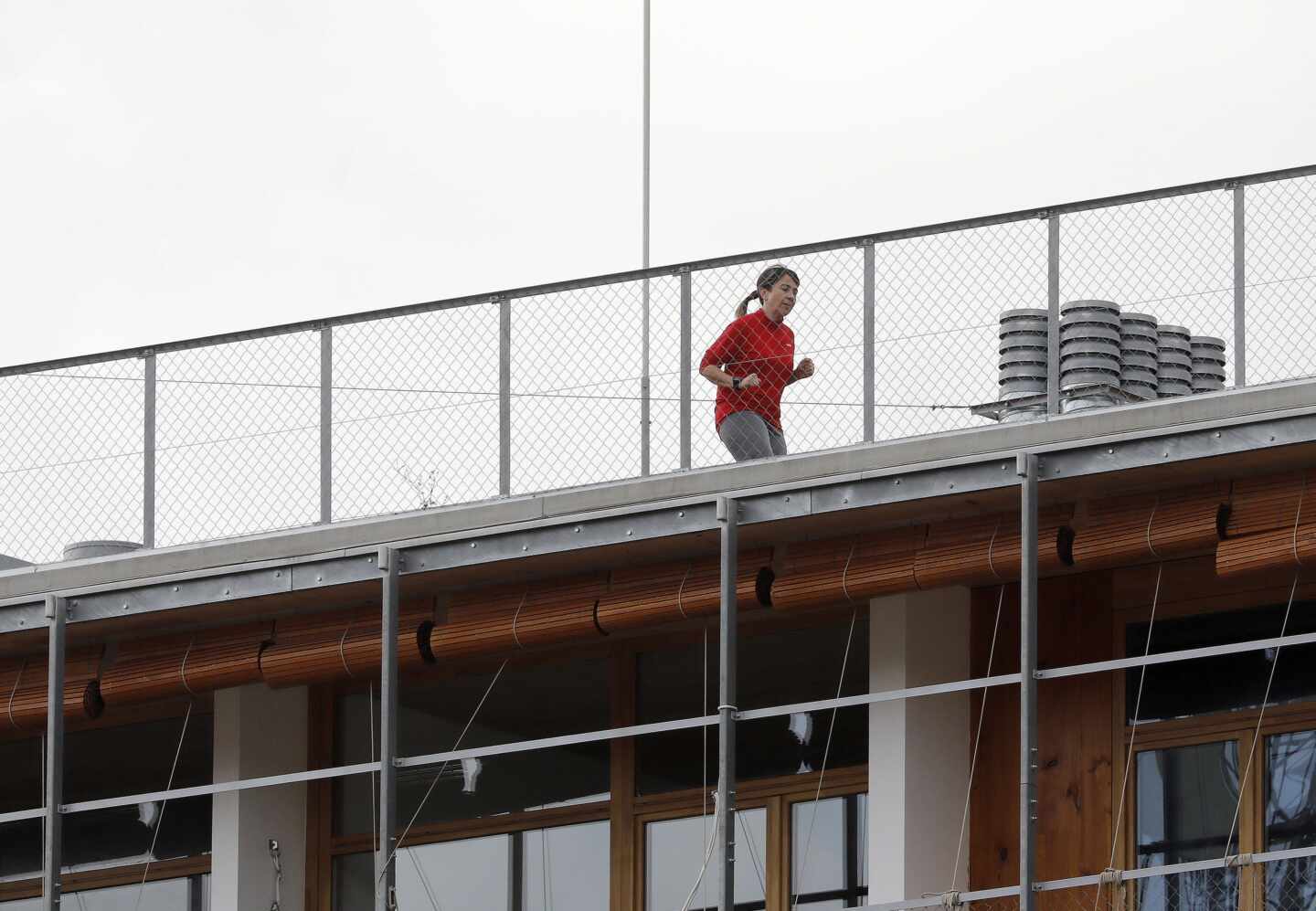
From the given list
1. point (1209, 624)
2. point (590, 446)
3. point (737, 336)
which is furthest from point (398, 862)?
point (1209, 624)

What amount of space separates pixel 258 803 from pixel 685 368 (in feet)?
12.5

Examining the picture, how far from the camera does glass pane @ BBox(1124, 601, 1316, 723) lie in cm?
1468

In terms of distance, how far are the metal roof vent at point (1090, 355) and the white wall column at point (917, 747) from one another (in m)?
1.38

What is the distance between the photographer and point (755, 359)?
15.2 meters

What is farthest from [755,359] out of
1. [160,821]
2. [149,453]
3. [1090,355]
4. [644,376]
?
[160,821]

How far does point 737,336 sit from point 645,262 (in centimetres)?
416

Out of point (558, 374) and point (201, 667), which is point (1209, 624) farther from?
point (201, 667)

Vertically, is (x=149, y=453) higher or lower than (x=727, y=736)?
higher

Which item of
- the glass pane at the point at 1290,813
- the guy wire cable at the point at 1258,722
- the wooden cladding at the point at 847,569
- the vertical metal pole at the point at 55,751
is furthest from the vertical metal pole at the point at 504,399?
the glass pane at the point at 1290,813

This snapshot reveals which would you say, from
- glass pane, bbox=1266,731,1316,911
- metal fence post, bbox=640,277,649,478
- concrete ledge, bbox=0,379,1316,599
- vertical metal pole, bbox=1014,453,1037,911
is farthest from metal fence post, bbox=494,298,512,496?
glass pane, bbox=1266,731,1316,911

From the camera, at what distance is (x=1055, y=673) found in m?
13.8

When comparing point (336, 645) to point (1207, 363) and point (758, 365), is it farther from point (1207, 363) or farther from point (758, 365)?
point (1207, 363)

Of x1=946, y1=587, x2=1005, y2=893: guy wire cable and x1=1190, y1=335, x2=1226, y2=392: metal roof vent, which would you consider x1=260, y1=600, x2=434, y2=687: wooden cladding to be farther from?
x1=1190, y1=335, x2=1226, y2=392: metal roof vent

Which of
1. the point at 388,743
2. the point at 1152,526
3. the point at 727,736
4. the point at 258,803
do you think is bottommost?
the point at 727,736
